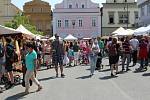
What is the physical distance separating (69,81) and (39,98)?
5372mm

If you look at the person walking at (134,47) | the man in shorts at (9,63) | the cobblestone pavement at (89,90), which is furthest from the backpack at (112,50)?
the person walking at (134,47)

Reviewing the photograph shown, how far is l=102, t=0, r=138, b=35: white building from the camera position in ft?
308

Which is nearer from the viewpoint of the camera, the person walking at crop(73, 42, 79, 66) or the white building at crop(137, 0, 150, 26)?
the person walking at crop(73, 42, 79, 66)

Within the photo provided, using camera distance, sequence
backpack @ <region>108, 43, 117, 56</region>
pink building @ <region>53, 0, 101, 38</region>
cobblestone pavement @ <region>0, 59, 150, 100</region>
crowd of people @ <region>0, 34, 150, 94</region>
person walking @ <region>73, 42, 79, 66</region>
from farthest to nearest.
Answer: pink building @ <region>53, 0, 101, 38</region> < person walking @ <region>73, 42, 79, 66</region> < backpack @ <region>108, 43, 117, 56</region> < crowd of people @ <region>0, 34, 150, 94</region> < cobblestone pavement @ <region>0, 59, 150, 100</region>

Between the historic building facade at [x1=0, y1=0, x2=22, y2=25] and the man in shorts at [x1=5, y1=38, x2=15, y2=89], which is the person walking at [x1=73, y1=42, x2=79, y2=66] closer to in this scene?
the man in shorts at [x1=5, y1=38, x2=15, y2=89]

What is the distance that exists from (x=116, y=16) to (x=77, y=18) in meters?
7.57

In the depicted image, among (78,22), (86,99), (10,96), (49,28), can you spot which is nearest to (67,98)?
(86,99)

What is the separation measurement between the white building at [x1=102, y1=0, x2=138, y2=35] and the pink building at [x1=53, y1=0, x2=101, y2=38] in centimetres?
145

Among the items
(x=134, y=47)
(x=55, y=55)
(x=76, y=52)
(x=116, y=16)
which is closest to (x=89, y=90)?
(x=55, y=55)

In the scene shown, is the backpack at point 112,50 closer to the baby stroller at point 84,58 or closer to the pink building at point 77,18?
the baby stroller at point 84,58

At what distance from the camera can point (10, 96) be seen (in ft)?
47.7

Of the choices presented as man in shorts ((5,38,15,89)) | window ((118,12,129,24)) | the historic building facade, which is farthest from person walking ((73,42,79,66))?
the historic building facade

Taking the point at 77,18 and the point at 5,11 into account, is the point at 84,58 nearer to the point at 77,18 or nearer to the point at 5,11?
the point at 77,18

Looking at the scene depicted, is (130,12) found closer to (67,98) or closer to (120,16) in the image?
(120,16)
